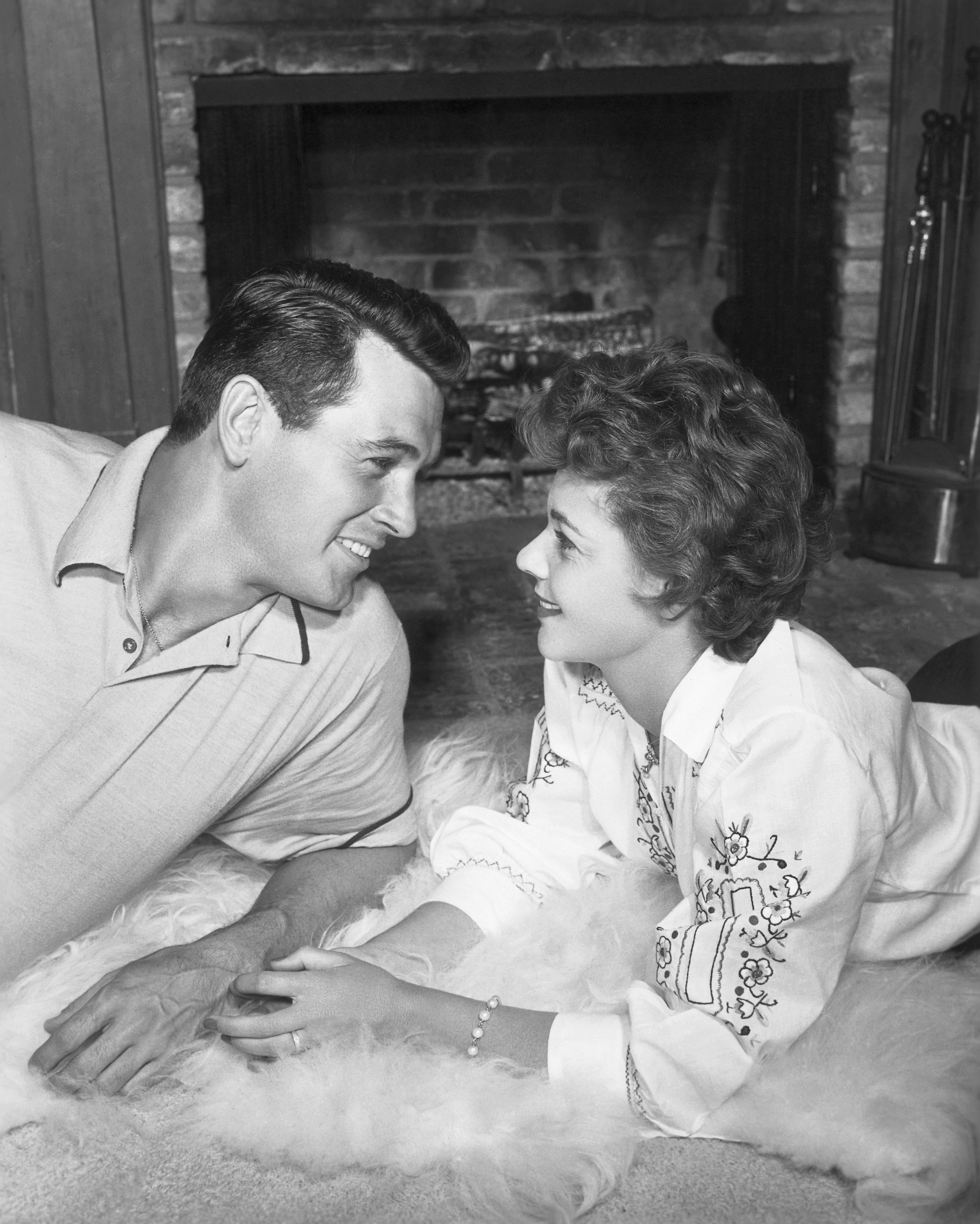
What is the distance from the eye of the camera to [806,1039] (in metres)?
1.41

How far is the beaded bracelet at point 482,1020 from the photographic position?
55.2 inches

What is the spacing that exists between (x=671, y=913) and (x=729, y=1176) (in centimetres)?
25

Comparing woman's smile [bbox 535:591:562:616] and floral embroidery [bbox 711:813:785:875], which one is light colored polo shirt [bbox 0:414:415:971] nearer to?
woman's smile [bbox 535:591:562:616]

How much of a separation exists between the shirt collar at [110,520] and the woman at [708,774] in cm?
45

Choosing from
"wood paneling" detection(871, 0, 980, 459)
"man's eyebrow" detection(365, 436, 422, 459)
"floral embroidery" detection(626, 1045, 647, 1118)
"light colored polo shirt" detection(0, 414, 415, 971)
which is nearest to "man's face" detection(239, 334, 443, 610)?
"man's eyebrow" detection(365, 436, 422, 459)

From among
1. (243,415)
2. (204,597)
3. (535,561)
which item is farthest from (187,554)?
(535,561)

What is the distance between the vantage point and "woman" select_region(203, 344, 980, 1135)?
1307 mm

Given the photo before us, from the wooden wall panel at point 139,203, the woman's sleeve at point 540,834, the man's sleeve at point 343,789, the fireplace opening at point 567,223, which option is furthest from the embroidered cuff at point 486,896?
the fireplace opening at point 567,223

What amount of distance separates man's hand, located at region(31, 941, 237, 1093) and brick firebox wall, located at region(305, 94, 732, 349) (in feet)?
8.15

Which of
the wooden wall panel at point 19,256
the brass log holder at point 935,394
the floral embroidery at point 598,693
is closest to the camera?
the floral embroidery at point 598,693

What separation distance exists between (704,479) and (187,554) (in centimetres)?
59

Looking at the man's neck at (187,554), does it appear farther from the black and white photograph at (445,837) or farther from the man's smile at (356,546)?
the man's smile at (356,546)

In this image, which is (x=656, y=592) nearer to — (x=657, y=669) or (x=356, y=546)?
(x=657, y=669)

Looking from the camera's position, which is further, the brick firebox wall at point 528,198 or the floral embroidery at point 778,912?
the brick firebox wall at point 528,198
